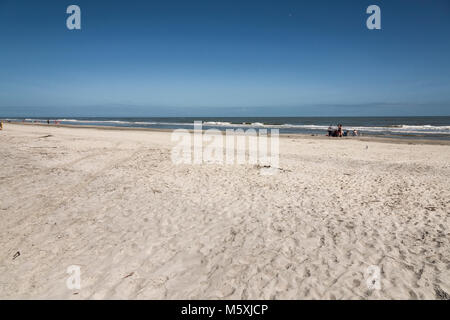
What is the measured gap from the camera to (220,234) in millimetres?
5902

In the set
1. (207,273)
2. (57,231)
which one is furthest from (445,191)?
(57,231)

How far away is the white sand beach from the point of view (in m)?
4.23

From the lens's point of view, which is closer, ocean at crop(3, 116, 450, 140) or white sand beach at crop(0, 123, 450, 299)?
white sand beach at crop(0, 123, 450, 299)

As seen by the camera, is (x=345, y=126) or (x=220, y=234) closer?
(x=220, y=234)

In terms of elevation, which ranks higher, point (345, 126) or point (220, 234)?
point (345, 126)

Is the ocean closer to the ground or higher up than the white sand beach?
higher up

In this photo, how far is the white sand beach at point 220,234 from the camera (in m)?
4.23

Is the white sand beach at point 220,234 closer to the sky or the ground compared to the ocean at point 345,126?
closer to the ground

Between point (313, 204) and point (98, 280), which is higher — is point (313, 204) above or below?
above

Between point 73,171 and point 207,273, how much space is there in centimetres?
923

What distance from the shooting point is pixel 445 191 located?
875cm
